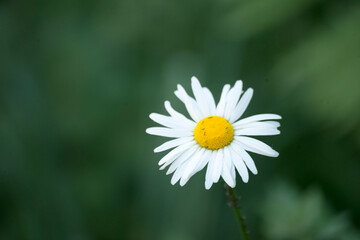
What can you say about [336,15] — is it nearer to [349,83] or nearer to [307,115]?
[349,83]

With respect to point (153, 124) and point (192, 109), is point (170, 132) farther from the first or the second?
point (153, 124)

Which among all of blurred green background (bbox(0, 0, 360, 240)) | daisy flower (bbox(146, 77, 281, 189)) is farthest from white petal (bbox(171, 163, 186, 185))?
blurred green background (bbox(0, 0, 360, 240))

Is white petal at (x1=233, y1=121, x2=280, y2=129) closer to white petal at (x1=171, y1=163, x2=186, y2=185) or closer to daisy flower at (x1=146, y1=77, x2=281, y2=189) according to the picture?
daisy flower at (x1=146, y1=77, x2=281, y2=189)

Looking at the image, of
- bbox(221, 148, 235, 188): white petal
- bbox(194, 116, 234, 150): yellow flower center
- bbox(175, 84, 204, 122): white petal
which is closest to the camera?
bbox(221, 148, 235, 188): white petal

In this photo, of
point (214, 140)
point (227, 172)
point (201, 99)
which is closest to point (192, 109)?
point (201, 99)

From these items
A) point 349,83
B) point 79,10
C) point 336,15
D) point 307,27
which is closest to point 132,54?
point 79,10

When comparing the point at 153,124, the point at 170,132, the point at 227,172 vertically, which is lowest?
the point at 227,172
